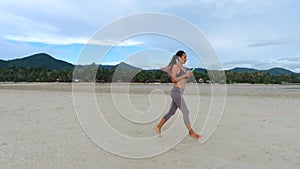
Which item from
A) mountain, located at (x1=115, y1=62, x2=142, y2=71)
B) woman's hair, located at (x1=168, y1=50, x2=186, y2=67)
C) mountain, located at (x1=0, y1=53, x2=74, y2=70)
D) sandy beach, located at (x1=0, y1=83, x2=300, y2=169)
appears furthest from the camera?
mountain, located at (x1=0, y1=53, x2=74, y2=70)

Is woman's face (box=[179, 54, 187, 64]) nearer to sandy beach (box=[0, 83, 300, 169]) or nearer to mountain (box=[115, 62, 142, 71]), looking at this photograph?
mountain (box=[115, 62, 142, 71])

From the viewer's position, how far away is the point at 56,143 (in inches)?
274

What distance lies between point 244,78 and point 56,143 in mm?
79975

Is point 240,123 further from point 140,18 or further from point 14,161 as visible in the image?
point 14,161

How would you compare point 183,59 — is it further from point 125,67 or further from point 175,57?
point 125,67

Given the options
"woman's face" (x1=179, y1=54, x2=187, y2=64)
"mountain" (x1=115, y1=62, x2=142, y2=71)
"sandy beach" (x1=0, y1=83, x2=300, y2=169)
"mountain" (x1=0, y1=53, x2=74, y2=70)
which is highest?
"mountain" (x1=0, y1=53, x2=74, y2=70)

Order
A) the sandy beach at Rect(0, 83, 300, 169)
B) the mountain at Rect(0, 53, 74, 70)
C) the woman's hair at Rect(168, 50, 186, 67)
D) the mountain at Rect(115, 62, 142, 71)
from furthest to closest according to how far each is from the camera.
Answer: the mountain at Rect(0, 53, 74, 70) → the mountain at Rect(115, 62, 142, 71) → the woman's hair at Rect(168, 50, 186, 67) → the sandy beach at Rect(0, 83, 300, 169)

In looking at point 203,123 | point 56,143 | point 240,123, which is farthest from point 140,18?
point 240,123

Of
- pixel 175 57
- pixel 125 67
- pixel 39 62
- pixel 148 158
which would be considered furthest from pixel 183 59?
pixel 39 62

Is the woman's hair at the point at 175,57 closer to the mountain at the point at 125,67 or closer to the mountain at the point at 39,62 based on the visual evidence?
the mountain at the point at 125,67

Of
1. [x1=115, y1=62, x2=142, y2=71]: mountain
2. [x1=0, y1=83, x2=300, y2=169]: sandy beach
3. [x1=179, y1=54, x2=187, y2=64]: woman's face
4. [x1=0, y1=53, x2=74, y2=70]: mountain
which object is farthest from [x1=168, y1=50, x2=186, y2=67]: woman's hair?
[x1=0, y1=53, x2=74, y2=70]: mountain

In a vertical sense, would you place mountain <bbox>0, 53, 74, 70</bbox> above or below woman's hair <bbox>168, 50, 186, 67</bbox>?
above

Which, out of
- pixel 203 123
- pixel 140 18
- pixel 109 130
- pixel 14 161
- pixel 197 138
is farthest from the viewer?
pixel 203 123

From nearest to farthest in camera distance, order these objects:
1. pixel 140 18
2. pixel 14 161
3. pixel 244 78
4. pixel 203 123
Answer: pixel 14 161 < pixel 140 18 < pixel 203 123 < pixel 244 78
